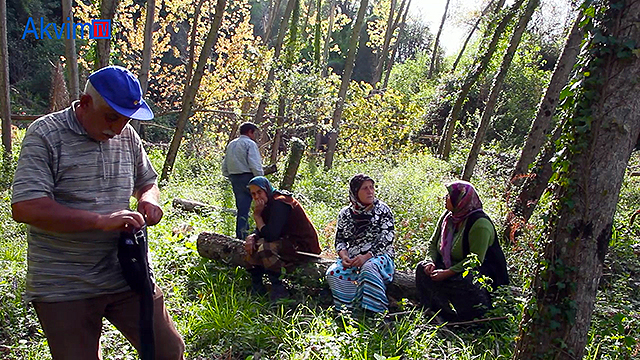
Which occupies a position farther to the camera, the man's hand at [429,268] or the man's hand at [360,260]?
the man's hand at [360,260]

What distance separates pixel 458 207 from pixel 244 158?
11.6 ft

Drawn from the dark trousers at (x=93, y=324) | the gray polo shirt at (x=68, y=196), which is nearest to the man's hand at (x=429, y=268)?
the dark trousers at (x=93, y=324)

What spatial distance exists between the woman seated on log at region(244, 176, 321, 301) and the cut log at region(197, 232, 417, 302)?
15 cm

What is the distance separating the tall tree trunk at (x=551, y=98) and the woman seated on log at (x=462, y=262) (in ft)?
9.11

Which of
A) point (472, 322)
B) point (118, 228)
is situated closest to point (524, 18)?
point (472, 322)

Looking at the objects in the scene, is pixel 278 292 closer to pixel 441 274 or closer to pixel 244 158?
pixel 441 274

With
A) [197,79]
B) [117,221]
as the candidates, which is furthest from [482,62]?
[117,221]

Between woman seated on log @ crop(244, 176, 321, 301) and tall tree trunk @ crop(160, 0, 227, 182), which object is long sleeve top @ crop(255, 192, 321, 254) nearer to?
woman seated on log @ crop(244, 176, 321, 301)

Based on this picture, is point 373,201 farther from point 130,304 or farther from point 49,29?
point 49,29

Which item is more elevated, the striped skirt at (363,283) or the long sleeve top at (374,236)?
the long sleeve top at (374,236)

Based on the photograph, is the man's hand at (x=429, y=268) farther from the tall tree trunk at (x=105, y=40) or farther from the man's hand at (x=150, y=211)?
the tall tree trunk at (x=105, y=40)

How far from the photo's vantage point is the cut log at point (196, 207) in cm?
738

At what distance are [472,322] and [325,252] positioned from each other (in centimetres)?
219

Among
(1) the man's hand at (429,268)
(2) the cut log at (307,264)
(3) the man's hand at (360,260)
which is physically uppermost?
(1) the man's hand at (429,268)
